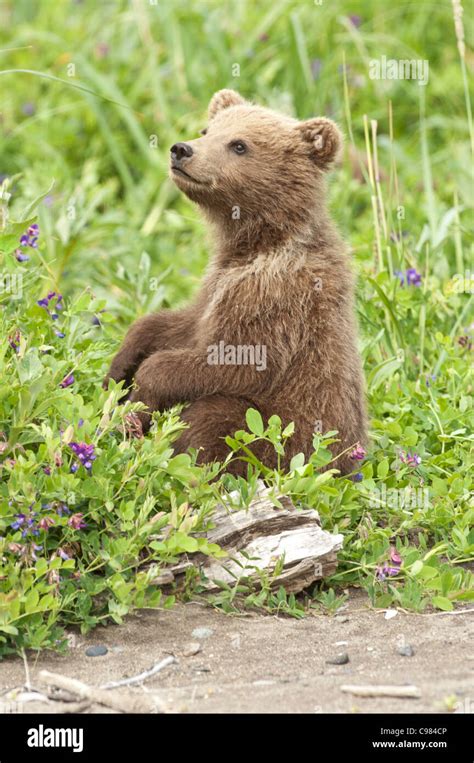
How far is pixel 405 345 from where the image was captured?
19.3ft

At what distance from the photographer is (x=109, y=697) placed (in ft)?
10.8

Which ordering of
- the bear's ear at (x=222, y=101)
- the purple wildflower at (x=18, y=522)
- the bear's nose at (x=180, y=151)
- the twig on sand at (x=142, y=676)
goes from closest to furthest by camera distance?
Answer: the twig on sand at (x=142, y=676), the purple wildflower at (x=18, y=522), the bear's nose at (x=180, y=151), the bear's ear at (x=222, y=101)

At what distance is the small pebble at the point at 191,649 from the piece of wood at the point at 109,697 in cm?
39

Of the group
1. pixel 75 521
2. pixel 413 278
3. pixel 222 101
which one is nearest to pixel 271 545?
pixel 75 521

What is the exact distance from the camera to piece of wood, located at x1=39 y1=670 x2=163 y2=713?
3.25 meters

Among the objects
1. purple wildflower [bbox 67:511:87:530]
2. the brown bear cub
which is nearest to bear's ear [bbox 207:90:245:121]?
the brown bear cub

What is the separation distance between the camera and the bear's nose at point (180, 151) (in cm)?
488

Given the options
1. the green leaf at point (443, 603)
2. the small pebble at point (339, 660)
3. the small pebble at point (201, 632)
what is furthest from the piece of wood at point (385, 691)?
the green leaf at point (443, 603)

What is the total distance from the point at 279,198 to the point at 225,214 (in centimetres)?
26

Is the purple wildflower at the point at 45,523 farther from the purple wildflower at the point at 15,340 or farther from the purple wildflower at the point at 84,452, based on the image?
the purple wildflower at the point at 15,340

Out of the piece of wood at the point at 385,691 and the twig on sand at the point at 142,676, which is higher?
the piece of wood at the point at 385,691

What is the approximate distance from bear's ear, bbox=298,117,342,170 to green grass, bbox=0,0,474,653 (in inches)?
29.7

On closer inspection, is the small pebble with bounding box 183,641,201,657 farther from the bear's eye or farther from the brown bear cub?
the bear's eye

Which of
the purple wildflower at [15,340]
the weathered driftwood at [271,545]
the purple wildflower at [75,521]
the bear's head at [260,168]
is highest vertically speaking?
the bear's head at [260,168]
